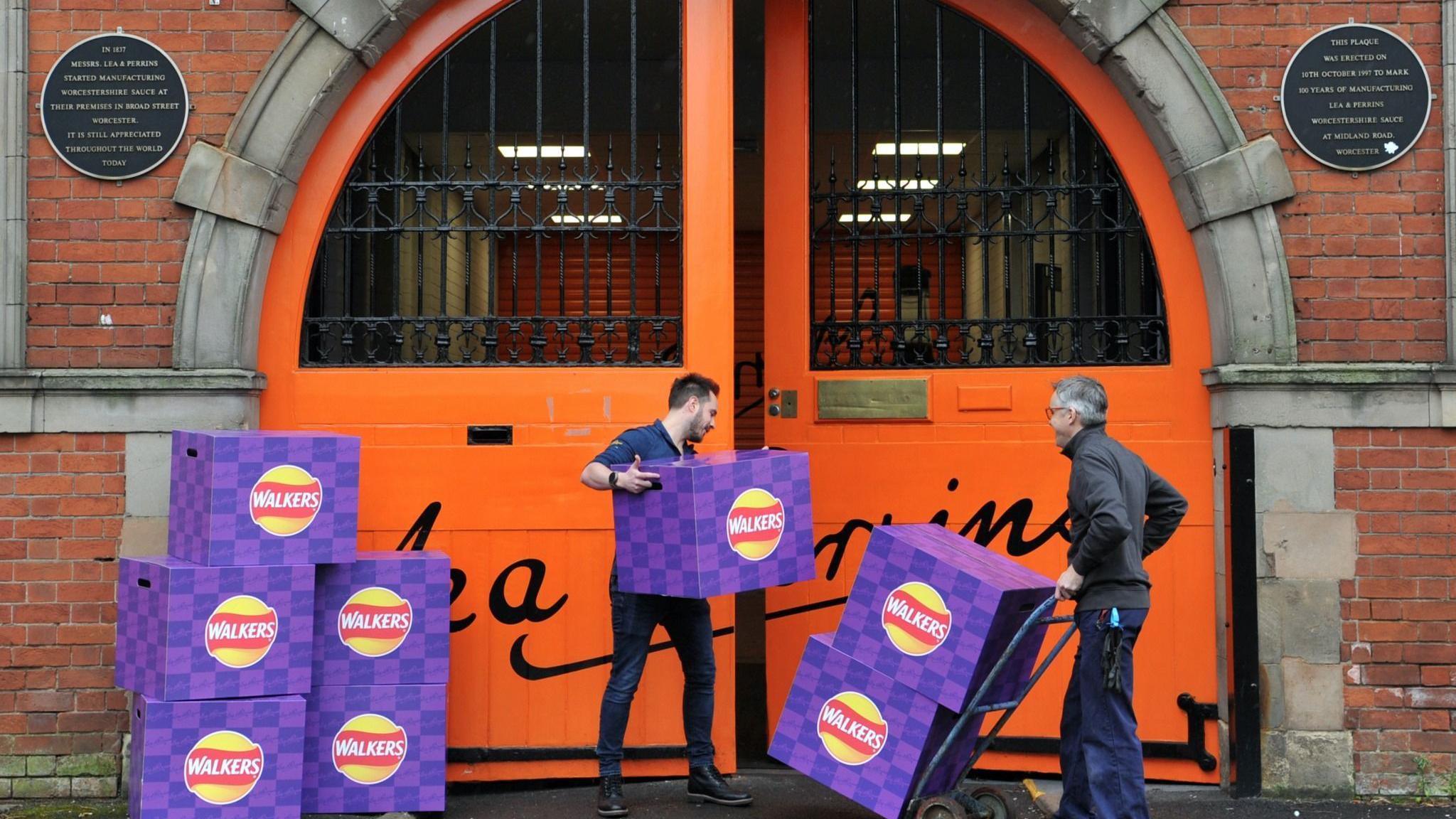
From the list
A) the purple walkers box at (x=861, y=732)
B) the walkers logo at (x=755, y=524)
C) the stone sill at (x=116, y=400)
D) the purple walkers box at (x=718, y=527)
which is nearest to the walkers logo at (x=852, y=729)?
the purple walkers box at (x=861, y=732)

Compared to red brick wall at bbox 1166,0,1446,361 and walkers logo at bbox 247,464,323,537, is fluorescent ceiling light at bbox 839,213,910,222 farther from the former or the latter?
walkers logo at bbox 247,464,323,537

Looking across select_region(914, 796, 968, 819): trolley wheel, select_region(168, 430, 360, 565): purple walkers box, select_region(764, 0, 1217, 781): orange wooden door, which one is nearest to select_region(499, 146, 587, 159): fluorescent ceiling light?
select_region(764, 0, 1217, 781): orange wooden door

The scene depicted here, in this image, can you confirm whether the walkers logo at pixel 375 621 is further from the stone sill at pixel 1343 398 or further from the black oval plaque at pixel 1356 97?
the black oval plaque at pixel 1356 97

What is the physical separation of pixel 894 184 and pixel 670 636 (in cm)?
240

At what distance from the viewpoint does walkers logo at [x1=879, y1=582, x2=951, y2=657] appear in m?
4.72

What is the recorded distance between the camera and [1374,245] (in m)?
5.84

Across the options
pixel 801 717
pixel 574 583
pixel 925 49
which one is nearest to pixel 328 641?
pixel 574 583

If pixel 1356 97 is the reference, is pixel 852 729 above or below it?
below

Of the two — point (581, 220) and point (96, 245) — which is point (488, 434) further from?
point (96, 245)

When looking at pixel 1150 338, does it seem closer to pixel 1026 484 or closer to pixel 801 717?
pixel 1026 484

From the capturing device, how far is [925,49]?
21.2ft

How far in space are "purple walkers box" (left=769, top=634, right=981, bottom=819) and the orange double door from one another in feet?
3.31

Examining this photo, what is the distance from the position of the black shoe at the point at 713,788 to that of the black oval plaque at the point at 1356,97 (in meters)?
3.65

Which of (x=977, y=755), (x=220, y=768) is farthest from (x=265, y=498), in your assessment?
(x=977, y=755)
